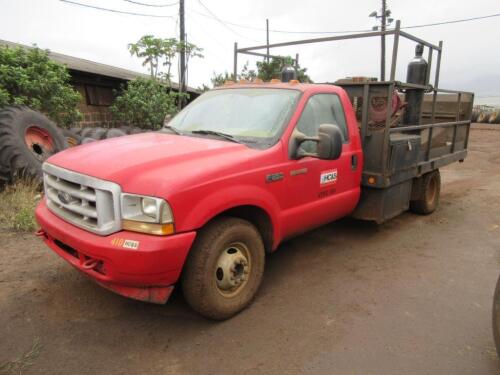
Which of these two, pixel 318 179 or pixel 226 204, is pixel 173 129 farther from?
pixel 318 179

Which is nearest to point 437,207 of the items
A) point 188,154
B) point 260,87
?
point 260,87

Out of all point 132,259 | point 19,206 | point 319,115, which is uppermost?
point 319,115

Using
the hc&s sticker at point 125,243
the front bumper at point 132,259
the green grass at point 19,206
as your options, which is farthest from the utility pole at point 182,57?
the hc&s sticker at point 125,243

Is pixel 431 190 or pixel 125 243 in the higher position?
pixel 125 243

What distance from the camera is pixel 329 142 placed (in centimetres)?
317

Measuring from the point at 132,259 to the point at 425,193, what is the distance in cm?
489

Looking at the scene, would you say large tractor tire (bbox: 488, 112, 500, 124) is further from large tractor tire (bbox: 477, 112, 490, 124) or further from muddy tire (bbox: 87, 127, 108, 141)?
muddy tire (bbox: 87, 127, 108, 141)

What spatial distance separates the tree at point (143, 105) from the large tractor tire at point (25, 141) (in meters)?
4.85

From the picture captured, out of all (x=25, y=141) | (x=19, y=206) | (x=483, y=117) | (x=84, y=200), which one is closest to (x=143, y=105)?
(x=25, y=141)

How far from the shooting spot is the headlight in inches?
100

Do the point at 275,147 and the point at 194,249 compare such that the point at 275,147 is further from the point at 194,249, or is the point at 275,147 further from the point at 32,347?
the point at 32,347

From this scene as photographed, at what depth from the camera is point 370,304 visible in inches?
135

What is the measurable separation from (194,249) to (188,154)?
0.74 m

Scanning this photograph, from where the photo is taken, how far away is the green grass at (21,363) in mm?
2514
